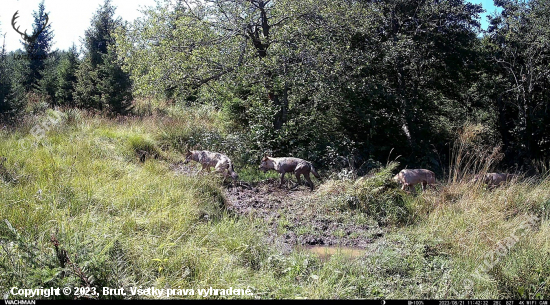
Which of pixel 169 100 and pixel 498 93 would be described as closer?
pixel 498 93

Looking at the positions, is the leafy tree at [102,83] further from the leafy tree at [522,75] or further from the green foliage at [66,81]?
the leafy tree at [522,75]

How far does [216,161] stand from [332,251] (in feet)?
15.4

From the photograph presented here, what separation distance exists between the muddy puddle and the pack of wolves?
3.08 metres

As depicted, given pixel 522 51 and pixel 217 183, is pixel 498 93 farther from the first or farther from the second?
pixel 217 183

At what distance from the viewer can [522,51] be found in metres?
14.2

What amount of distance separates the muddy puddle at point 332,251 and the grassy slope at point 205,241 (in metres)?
0.23

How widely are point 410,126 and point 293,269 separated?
35.0ft

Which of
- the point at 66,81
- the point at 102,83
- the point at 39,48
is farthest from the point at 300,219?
the point at 39,48

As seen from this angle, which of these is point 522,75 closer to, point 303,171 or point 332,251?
point 303,171

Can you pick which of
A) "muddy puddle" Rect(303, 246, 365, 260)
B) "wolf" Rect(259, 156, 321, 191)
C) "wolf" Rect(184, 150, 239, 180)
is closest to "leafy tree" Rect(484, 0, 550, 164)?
"wolf" Rect(259, 156, 321, 191)

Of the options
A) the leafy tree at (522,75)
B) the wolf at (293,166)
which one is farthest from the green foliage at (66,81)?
the leafy tree at (522,75)

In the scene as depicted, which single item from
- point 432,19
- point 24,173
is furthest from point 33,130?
point 432,19

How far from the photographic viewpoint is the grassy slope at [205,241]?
3.62 metres

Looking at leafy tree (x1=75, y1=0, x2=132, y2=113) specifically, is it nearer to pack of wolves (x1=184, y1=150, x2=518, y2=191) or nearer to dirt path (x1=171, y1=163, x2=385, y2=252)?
pack of wolves (x1=184, y1=150, x2=518, y2=191)
